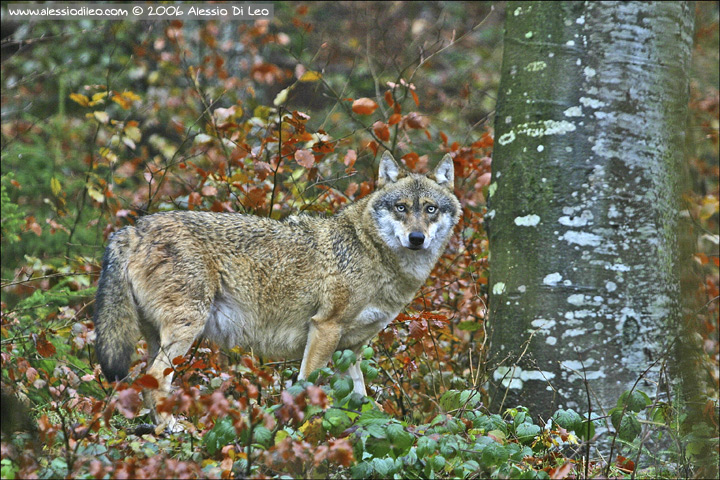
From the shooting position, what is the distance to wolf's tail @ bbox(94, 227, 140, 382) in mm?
4621

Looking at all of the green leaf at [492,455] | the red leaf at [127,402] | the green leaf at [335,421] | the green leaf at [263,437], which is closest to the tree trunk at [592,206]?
the green leaf at [492,455]

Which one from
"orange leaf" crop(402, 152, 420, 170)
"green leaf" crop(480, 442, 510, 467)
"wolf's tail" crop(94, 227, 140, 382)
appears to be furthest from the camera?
"orange leaf" crop(402, 152, 420, 170)

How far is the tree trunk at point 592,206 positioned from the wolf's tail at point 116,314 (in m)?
2.68

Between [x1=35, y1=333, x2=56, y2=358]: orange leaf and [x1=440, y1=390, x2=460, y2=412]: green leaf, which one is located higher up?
[x1=35, y1=333, x2=56, y2=358]: orange leaf

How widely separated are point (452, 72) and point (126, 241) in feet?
40.4

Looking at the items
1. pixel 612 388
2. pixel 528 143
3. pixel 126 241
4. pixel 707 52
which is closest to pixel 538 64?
pixel 528 143

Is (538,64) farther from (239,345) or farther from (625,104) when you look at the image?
(239,345)

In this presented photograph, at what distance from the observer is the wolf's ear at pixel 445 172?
235 inches

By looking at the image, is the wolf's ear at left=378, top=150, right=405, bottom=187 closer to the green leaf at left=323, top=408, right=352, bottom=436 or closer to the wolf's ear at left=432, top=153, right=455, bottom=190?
the wolf's ear at left=432, top=153, right=455, bottom=190

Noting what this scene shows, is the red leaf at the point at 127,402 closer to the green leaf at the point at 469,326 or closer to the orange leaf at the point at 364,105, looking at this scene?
the orange leaf at the point at 364,105

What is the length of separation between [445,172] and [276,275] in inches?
70.7

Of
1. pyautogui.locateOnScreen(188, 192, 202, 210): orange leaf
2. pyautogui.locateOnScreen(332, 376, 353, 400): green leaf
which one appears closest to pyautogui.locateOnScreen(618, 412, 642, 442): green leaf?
pyautogui.locateOnScreen(332, 376, 353, 400): green leaf

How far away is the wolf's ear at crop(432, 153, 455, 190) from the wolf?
4.9 inches

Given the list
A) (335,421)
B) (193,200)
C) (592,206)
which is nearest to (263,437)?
(335,421)
